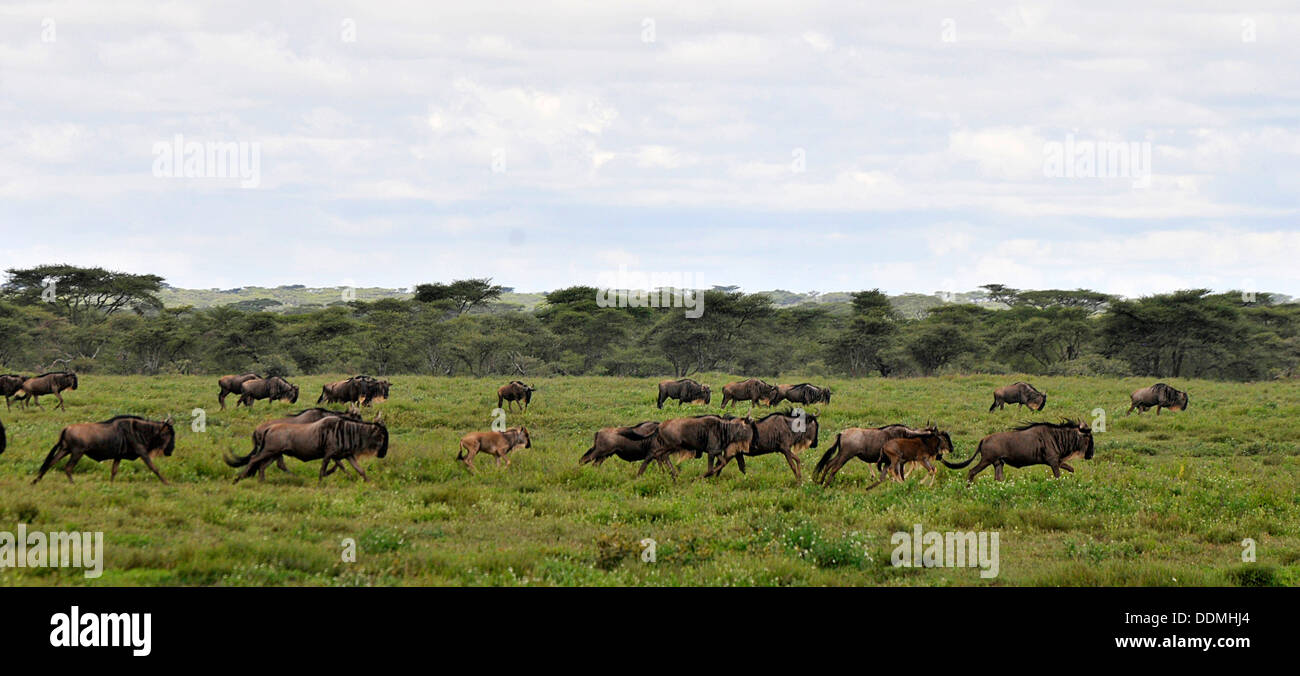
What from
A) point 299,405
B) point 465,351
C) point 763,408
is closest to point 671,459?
point 763,408

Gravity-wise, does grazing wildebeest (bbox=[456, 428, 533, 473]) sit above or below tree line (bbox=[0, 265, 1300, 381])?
below

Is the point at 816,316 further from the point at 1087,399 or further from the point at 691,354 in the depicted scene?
the point at 1087,399

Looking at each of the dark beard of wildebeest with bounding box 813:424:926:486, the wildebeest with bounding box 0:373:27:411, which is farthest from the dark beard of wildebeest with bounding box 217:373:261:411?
the dark beard of wildebeest with bounding box 813:424:926:486

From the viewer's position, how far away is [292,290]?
197 meters

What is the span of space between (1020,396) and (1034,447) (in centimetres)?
1333

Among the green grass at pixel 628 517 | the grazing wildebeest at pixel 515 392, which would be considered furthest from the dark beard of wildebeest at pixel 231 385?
the grazing wildebeest at pixel 515 392

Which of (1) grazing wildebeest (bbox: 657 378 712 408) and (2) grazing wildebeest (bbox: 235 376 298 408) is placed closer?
(2) grazing wildebeest (bbox: 235 376 298 408)

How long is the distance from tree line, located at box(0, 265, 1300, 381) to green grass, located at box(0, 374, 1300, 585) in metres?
34.2

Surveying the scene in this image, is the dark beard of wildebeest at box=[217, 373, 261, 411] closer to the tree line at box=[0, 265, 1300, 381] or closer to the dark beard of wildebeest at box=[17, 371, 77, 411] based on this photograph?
the dark beard of wildebeest at box=[17, 371, 77, 411]

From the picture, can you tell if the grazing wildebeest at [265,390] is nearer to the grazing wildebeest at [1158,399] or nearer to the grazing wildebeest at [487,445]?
the grazing wildebeest at [487,445]

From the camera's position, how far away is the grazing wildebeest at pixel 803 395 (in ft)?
89.5

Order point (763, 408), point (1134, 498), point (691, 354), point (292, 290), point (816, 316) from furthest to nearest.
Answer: point (292, 290), point (816, 316), point (691, 354), point (763, 408), point (1134, 498)

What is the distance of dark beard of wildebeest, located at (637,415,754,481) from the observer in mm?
15062
